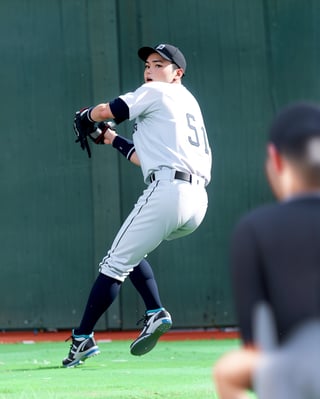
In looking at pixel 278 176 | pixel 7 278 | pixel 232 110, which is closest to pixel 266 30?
pixel 232 110

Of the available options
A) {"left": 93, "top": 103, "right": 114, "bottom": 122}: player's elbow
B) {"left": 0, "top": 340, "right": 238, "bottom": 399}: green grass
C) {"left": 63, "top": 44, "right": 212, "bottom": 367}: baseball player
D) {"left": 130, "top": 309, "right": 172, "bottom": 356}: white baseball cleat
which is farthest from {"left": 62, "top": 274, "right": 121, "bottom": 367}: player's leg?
{"left": 93, "top": 103, "right": 114, "bottom": 122}: player's elbow

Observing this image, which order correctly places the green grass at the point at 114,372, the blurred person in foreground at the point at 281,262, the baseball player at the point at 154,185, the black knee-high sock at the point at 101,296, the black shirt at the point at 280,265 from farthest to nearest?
the black knee-high sock at the point at 101,296 → the baseball player at the point at 154,185 → the green grass at the point at 114,372 → the black shirt at the point at 280,265 → the blurred person in foreground at the point at 281,262

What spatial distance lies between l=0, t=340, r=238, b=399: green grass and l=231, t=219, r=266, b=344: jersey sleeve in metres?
3.11

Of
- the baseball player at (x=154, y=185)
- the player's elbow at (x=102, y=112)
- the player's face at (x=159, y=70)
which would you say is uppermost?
the player's face at (x=159, y=70)

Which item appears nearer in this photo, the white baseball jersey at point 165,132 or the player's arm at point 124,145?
the white baseball jersey at point 165,132

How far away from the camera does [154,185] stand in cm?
683

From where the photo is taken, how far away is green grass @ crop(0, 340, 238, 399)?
5.55 metres

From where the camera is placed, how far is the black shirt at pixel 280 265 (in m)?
2.21

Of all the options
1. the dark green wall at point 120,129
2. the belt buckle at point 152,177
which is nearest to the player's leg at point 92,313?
the belt buckle at point 152,177

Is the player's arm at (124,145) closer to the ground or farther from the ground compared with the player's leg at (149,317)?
farther from the ground

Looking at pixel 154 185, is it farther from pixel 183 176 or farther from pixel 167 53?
pixel 167 53

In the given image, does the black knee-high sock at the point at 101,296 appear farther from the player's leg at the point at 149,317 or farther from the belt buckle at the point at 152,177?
the belt buckle at the point at 152,177

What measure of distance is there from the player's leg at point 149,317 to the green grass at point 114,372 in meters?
0.17

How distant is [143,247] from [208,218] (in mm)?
3646
